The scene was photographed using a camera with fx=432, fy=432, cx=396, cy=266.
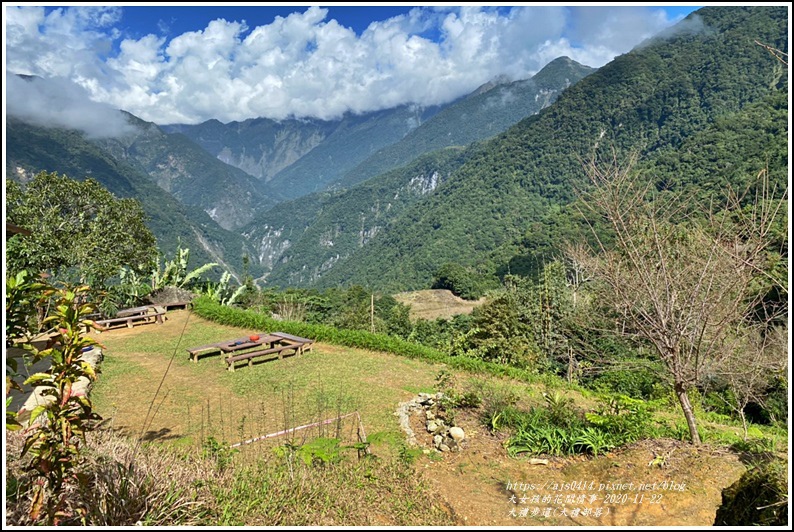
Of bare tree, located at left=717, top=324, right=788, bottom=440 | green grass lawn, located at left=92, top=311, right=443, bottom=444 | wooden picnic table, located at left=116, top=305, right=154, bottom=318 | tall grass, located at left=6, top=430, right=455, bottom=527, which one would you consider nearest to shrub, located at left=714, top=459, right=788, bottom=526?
bare tree, located at left=717, top=324, right=788, bottom=440

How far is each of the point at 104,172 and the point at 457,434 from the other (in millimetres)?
162023

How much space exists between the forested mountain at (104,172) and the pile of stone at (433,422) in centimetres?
11249

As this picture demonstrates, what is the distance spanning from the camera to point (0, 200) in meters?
1.84

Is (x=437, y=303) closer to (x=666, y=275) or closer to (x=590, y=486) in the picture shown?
(x=590, y=486)

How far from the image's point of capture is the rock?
6.05m

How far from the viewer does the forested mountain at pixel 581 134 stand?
7900 centimetres

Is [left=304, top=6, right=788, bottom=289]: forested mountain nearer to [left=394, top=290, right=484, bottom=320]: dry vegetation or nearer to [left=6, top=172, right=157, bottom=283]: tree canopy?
[left=394, top=290, right=484, bottom=320]: dry vegetation

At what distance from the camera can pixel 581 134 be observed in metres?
97.8

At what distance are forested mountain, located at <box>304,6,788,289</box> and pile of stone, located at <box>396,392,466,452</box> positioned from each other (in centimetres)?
5458

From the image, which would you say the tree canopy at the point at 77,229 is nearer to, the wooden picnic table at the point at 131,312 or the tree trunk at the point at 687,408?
the wooden picnic table at the point at 131,312

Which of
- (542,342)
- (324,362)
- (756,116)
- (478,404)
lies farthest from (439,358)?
(756,116)

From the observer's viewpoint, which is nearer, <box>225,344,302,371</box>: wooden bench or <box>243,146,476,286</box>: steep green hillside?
<box>225,344,302,371</box>: wooden bench

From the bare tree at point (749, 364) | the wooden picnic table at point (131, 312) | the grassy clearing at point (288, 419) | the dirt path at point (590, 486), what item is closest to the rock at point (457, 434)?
the dirt path at point (590, 486)

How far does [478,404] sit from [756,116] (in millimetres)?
68450
